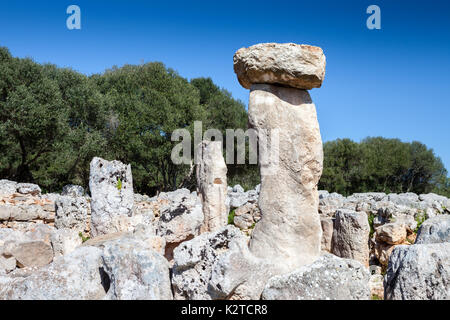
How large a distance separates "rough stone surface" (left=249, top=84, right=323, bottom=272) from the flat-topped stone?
0.68 feet

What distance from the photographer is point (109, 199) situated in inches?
368

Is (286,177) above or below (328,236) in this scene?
above

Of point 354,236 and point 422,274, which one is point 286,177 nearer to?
point 422,274

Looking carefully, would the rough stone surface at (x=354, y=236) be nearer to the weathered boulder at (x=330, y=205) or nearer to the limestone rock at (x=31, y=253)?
the weathered boulder at (x=330, y=205)

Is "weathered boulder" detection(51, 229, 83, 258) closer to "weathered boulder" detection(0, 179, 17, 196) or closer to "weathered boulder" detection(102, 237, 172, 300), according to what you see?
"weathered boulder" detection(102, 237, 172, 300)

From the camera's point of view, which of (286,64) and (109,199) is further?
(109,199)

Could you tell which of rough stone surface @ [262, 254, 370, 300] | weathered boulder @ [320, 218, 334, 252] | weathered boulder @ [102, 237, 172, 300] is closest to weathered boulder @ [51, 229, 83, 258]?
weathered boulder @ [102, 237, 172, 300]

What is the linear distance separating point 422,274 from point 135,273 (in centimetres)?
305

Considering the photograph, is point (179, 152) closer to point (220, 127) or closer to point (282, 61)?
point (220, 127)

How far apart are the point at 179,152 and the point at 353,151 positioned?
16363 mm

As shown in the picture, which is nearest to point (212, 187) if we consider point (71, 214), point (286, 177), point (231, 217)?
point (71, 214)

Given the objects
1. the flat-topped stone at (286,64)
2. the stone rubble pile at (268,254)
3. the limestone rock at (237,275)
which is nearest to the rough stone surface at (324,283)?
the stone rubble pile at (268,254)

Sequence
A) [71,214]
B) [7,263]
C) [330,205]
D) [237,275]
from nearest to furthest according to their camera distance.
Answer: [237,275] < [7,263] < [71,214] < [330,205]
